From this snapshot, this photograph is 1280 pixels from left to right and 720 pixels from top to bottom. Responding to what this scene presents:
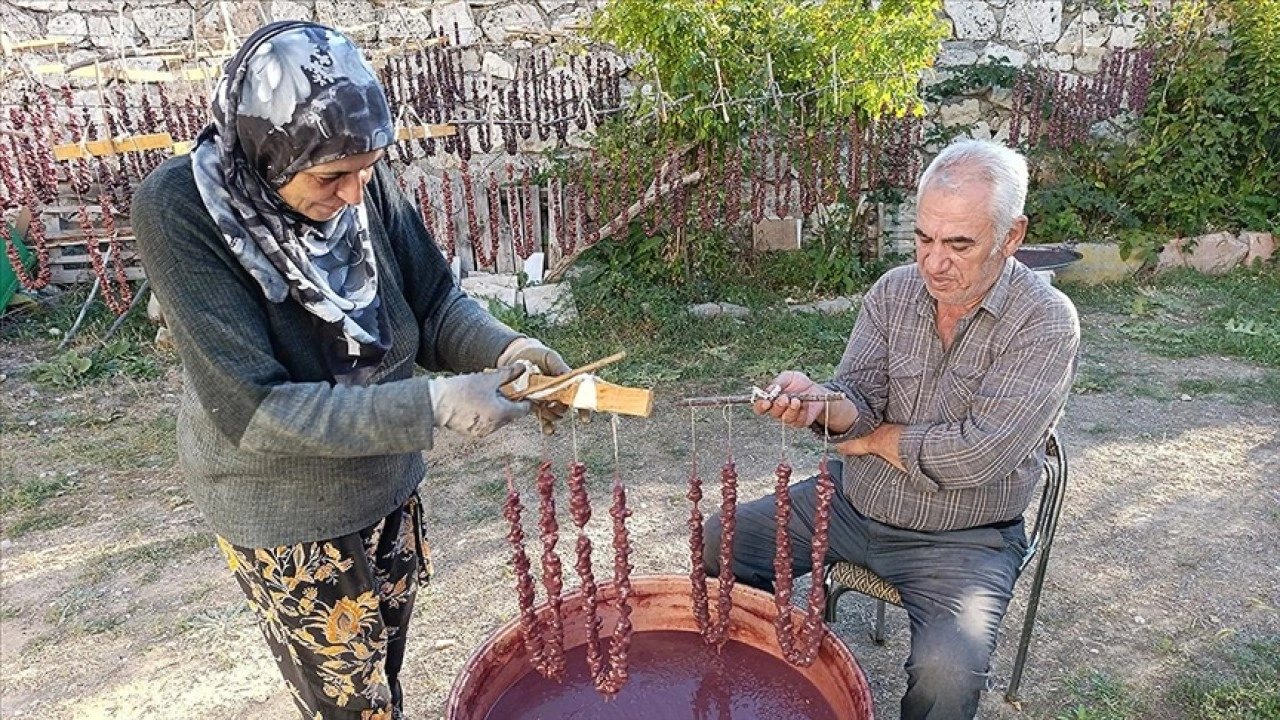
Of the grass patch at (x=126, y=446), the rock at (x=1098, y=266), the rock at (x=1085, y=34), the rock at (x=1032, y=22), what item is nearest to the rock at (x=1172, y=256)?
the rock at (x=1098, y=266)

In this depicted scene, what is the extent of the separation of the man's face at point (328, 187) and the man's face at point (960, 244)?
1384 mm

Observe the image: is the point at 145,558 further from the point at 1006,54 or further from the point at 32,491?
the point at 1006,54

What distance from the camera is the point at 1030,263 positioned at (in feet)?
21.8

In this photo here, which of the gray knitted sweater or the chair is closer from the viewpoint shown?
the gray knitted sweater

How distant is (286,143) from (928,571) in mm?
1866

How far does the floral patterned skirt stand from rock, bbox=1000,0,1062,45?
7.68 m

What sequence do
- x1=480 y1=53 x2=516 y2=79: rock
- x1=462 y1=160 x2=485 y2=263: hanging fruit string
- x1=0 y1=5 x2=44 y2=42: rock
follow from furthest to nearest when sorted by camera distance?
x1=480 y1=53 x2=516 y2=79: rock → x1=0 y1=5 x2=44 y2=42: rock → x1=462 y1=160 x2=485 y2=263: hanging fruit string

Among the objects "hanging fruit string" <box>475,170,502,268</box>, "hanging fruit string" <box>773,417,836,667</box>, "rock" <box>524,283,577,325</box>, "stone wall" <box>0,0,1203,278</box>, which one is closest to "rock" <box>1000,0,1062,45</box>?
"stone wall" <box>0,0,1203,278</box>

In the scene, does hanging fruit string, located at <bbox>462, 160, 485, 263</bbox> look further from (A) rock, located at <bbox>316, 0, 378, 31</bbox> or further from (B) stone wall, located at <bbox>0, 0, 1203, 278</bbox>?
(A) rock, located at <bbox>316, 0, 378, 31</bbox>

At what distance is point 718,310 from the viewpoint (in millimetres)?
6227

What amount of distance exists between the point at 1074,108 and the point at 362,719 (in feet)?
24.2

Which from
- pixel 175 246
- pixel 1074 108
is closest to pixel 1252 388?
pixel 1074 108

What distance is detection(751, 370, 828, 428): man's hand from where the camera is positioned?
2162mm

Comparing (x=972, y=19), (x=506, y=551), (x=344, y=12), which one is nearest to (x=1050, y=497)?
(x=506, y=551)
